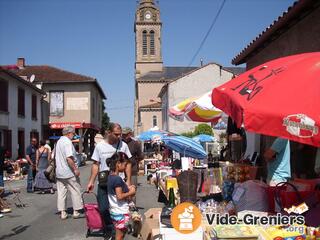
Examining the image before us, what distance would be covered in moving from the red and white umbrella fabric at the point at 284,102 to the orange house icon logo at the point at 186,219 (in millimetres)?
972

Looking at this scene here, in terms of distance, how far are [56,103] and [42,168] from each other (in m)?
23.7

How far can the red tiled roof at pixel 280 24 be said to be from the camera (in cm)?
700

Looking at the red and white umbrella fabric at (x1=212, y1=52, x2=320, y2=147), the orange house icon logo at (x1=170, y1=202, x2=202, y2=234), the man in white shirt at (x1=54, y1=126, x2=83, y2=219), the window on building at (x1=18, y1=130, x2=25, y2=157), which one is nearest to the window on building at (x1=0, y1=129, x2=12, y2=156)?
the window on building at (x1=18, y1=130, x2=25, y2=157)

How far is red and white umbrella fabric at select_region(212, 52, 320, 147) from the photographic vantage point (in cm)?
296

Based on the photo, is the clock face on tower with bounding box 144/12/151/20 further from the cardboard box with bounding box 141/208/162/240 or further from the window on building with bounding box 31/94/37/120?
the cardboard box with bounding box 141/208/162/240

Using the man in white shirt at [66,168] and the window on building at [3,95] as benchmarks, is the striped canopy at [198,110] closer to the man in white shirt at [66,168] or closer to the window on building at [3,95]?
the man in white shirt at [66,168]

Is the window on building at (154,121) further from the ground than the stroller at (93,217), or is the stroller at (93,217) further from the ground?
the window on building at (154,121)

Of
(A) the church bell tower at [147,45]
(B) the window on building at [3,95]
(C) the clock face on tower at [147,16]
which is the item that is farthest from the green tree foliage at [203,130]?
(C) the clock face on tower at [147,16]

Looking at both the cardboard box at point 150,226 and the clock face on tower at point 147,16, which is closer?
the cardboard box at point 150,226

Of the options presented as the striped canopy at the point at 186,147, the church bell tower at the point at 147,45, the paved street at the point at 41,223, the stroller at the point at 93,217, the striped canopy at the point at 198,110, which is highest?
the church bell tower at the point at 147,45

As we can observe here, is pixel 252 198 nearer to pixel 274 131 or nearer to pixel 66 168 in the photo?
pixel 274 131

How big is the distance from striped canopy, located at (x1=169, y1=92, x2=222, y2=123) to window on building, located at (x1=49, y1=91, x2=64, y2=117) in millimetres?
27451

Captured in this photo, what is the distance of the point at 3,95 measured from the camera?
22.8 m

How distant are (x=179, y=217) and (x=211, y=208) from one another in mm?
1673
